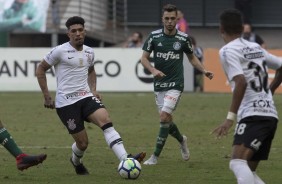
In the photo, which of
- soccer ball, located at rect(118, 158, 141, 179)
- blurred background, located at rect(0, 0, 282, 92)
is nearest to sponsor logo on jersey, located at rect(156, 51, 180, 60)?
soccer ball, located at rect(118, 158, 141, 179)

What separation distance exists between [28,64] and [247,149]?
20.6 metres

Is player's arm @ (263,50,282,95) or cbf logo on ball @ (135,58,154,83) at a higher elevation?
player's arm @ (263,50,282,95)

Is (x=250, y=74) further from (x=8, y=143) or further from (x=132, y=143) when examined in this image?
(x=132, y=143)

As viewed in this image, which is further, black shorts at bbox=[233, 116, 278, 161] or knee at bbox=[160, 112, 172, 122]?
knee at bbox=[160, 112, 172, 122]

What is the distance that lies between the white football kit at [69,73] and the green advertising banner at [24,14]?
21.2 meters

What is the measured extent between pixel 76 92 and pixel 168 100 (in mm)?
1925

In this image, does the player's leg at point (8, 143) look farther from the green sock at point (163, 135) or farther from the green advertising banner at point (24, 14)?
the green advertising banner at point (24, 14)

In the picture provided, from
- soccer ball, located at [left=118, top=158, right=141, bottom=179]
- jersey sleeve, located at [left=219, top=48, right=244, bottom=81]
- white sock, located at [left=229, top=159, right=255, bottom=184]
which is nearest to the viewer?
white sock, located at [left=229, top=159, right=255, bottom=184]

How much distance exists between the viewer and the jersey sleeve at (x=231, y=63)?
9.47 metres

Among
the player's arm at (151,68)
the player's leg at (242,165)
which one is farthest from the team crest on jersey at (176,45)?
the player's leg at (242,165)

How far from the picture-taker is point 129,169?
39.7 ft

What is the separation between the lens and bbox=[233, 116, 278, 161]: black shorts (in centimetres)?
953

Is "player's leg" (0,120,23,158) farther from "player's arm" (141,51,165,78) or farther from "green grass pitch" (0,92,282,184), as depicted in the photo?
"player's arm" (141,51,165,78)

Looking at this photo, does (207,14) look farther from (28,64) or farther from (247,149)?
(247,149)
